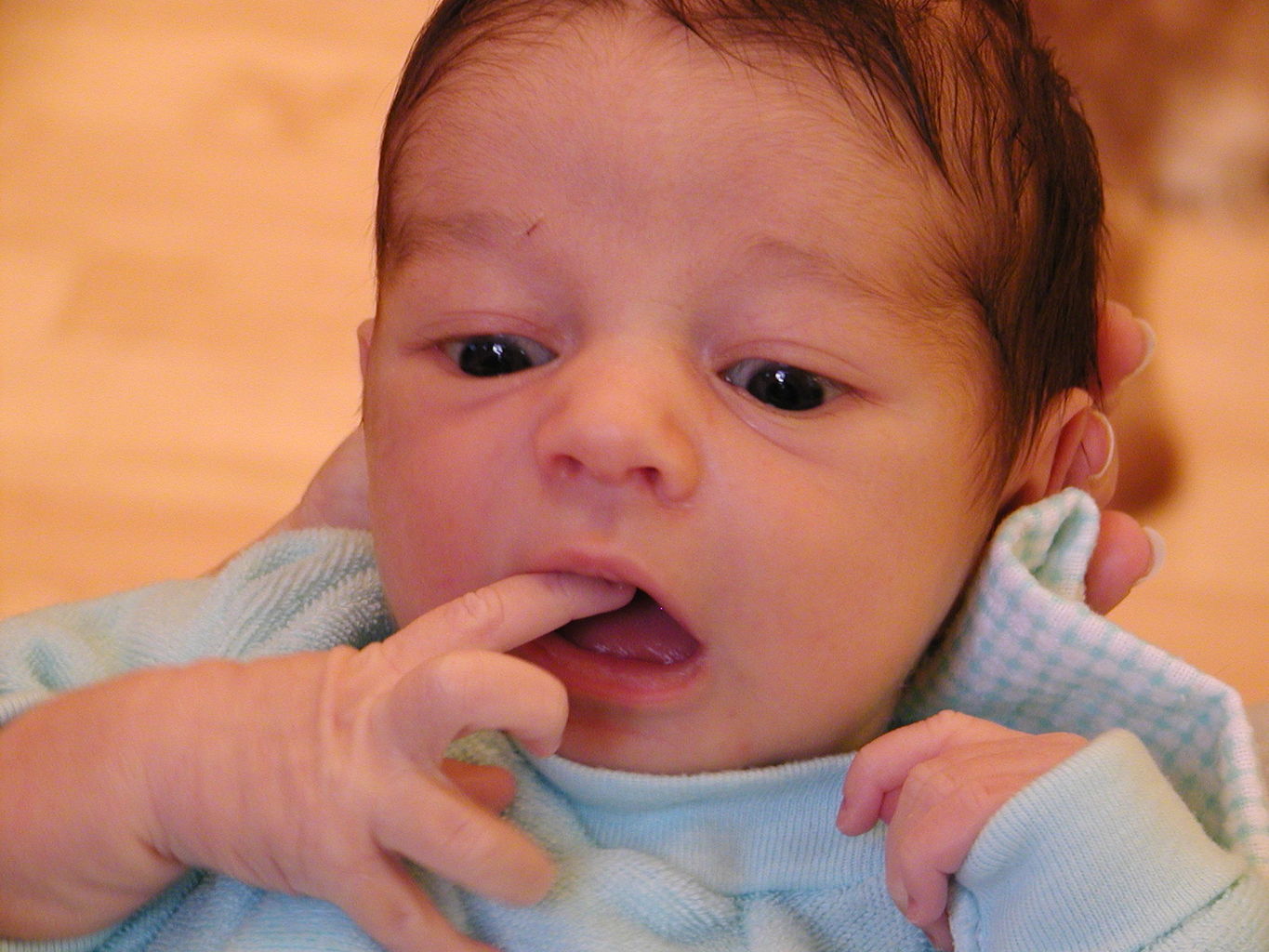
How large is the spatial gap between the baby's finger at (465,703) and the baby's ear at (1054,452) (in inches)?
15.0

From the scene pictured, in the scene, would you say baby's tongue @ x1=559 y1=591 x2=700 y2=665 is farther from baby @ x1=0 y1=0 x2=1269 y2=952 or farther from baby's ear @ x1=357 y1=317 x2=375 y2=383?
baby's ear @ x1=357 y1=317 x2=375 y2=383

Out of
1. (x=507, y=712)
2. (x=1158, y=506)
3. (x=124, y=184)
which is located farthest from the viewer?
(x=124, y=184)

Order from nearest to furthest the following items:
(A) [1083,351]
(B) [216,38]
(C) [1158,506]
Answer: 1. (A) [1083,351]
2. (C) [1158,506]
3. (B) [216,38]

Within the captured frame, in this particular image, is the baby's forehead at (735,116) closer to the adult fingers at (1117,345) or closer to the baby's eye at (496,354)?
the baby's eye at (496,354)

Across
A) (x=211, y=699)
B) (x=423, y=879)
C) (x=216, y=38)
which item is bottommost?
(x=423, y=879)

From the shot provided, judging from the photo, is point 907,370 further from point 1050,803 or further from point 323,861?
point 323,861

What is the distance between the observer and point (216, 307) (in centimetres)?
169

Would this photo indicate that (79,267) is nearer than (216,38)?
Yes

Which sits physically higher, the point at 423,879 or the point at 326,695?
the point at 326,695

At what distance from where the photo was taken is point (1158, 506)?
160cm

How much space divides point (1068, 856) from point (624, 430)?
0.97 feet

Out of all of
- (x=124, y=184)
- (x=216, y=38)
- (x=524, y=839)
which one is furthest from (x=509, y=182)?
(x=216, y=38)

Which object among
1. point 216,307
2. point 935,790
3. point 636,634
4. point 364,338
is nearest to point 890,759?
point 935,790

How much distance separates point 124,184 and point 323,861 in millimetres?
1405
